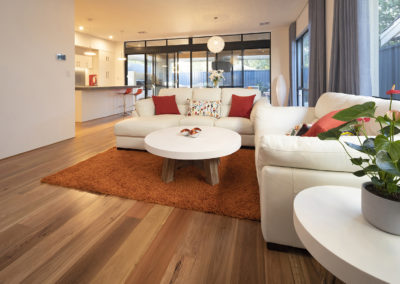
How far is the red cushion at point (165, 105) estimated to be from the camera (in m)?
4.26

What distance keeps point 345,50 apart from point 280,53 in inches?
216

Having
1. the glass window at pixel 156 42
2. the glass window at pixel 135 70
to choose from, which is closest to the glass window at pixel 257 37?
the glass window at pixel 156 42

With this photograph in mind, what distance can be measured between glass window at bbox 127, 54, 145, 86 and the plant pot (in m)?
9.61

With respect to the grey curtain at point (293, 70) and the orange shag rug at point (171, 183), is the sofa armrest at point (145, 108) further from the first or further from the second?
the grey curtain at point (293, 70)

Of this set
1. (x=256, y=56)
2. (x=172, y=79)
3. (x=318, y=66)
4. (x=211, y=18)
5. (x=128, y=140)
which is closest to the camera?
(x=128, y=140)

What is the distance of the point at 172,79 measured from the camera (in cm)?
943

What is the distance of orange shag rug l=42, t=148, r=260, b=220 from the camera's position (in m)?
2.01

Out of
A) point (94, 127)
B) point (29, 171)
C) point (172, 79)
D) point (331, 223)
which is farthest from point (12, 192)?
Answer: point (172, 79)

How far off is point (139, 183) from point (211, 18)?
5.57 m

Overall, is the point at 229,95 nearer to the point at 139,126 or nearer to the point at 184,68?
the point at 139,126

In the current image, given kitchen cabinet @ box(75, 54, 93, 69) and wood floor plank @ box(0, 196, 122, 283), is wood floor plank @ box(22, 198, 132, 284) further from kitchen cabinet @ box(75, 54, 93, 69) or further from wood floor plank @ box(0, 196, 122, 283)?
kitchen cabinet @ box(75, 54, 93, 69)

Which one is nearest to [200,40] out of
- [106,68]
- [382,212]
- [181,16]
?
[181,16]

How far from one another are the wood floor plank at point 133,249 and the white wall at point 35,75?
2774 mm

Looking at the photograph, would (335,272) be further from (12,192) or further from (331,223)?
(12,192)
